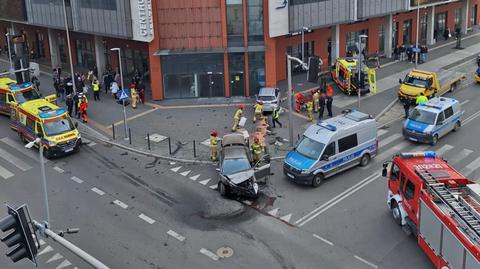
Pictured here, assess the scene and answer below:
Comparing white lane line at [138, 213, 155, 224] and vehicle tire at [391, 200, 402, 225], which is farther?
white lane line at [138, 213, 155, 224]

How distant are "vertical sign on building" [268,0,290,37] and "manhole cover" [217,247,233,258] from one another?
2024 cm

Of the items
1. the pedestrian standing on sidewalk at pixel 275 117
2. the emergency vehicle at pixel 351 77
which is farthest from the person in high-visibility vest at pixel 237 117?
the emergency vehicle at pixel 351 77

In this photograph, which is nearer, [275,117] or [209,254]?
[209,254]

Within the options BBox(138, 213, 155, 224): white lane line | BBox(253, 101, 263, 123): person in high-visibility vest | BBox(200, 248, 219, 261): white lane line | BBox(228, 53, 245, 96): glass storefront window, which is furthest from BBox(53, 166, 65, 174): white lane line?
BBox(228, 53, 245, 96): glass storefront window

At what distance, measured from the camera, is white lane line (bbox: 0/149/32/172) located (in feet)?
90.1

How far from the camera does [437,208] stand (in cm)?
1661

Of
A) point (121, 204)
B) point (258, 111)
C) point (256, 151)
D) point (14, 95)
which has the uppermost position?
point (14, 95)

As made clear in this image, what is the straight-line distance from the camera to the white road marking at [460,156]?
87.0 feet

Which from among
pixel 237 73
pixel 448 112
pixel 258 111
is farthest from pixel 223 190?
pixel 237 73

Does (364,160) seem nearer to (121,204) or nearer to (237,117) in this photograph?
(237,117)

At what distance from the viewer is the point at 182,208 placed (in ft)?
74.4

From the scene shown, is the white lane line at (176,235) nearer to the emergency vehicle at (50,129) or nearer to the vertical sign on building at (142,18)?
the emergency vehicle at (50,129)

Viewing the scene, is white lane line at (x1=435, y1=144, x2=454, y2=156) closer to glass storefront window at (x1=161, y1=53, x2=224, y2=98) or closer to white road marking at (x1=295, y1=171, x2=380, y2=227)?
white road marking at (x1=295, y1=171, x2=380, y2=227)

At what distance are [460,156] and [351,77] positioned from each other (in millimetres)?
11992
